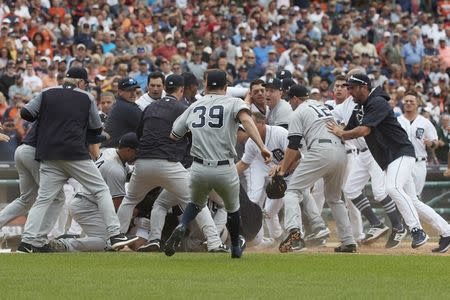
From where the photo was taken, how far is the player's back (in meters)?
12.9

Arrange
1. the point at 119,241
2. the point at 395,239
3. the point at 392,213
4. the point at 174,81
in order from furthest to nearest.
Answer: the point at 392,213 → the point at 395,239 → the point at 174,81 → the point at 119,241

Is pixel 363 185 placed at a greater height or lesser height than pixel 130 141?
lesser

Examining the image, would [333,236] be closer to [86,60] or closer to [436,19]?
[86,60]

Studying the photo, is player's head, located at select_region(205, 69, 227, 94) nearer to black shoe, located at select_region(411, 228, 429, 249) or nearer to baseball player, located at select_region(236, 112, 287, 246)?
baseball player, located at select_region(236, 112, 287, 246)

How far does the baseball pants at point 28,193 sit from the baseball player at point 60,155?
291 millimetres

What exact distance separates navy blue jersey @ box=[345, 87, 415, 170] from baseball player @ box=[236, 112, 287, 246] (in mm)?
988

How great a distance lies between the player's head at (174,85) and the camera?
14.5m

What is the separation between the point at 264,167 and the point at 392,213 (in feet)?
6.35

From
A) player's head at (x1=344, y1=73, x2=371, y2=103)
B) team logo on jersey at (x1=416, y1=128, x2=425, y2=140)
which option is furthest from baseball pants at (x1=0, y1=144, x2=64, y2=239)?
team logo on jersey at (x1=416, y1=128, x2=425, y2=140)

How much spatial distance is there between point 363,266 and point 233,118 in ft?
6.62

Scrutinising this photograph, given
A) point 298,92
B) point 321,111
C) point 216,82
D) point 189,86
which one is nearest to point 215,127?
point 216,82

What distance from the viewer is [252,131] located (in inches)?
502

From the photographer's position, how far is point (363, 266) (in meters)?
12.5

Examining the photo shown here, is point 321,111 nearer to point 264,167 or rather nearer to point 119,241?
point 264,167
